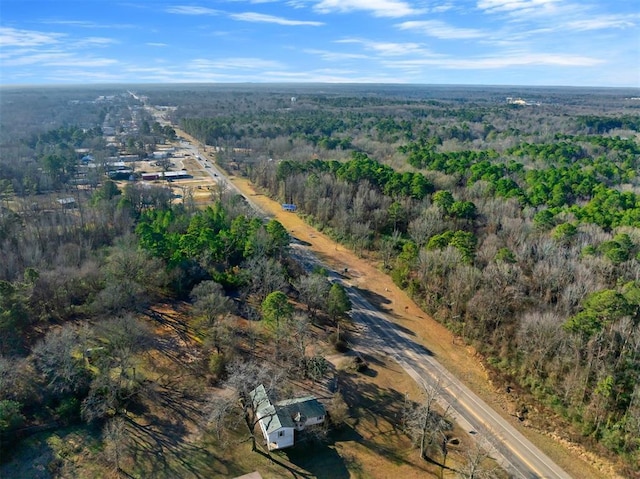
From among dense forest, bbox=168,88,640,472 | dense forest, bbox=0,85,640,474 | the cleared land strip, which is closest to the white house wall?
dense forest, bbox=0,85,640,474

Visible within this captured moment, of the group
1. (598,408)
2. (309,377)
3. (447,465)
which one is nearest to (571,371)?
(598,408)

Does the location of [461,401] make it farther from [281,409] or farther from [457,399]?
[281,409]

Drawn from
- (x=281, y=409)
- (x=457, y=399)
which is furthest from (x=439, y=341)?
(x=281, y=409)

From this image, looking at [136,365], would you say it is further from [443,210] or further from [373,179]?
[373,179]

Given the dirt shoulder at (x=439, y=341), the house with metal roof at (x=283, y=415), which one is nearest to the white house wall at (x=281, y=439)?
the house with metal roof at (x=283, y=415)

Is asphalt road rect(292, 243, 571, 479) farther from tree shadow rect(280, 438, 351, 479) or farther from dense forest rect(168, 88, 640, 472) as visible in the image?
tree shadow rect(280, 438, 351, 479)

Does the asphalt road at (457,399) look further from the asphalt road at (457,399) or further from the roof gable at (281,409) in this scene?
the roof gable at (281,409)

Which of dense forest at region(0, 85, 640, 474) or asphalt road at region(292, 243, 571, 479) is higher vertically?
dense forest at region(0, 85, 640, 474)

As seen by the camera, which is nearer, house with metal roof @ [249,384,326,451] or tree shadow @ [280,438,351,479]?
tree shadow @ [280,438,351,479]
